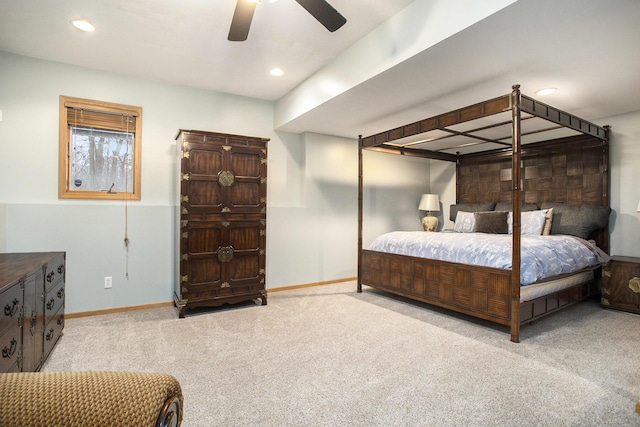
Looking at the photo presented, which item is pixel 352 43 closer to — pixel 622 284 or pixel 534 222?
pixel 534 222

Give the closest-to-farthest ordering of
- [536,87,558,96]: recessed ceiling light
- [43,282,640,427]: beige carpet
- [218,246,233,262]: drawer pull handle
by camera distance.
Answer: [43,282,640,427]: beige carpet < [536,87,558,96]: recessed ceiling light < [218,246,233,262]: drawer pull handle

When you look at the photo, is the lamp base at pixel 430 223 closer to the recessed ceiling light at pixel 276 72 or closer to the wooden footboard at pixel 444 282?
the wooden footboard at pixel 444 282

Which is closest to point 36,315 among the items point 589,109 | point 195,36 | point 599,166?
point 195,36

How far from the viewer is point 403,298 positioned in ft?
13.8

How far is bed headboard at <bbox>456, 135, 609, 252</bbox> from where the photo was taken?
13.6 feet

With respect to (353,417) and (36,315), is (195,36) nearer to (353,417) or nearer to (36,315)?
(36,315)

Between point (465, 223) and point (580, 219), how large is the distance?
1.36 m

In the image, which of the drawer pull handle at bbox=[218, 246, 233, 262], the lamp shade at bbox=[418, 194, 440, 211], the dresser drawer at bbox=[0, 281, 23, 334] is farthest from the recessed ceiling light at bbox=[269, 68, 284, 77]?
the lamp shade at bbox=[418, 194, 440, 211]

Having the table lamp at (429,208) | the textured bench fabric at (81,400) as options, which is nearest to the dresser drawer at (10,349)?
the textured bench fabric at (81,400)

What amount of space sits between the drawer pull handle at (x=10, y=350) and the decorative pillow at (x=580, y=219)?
5328 mm

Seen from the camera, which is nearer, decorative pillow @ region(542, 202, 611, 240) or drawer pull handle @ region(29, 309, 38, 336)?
drawer pull handle @ region(29, 309, 38, 336)

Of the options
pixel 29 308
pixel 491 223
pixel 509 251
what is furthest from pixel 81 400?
pixel 491 223

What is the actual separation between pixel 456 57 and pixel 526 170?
3.30 metres

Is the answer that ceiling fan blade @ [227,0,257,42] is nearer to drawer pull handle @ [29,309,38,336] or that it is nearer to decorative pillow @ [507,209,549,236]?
drawer pull handle @ [29,309,38,336]
